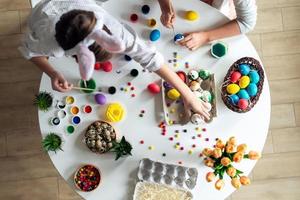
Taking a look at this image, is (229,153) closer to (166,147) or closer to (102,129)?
(166,147)

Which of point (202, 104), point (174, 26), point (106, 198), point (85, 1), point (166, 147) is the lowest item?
point (106, 198)

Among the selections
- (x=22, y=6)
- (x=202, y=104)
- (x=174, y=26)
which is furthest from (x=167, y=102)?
(x=22, y=6)

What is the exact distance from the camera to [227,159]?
102cm

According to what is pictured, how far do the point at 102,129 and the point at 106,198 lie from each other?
20 centimetres

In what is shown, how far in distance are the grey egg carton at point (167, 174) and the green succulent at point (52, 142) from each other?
240mm

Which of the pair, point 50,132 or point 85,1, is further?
point 50,132

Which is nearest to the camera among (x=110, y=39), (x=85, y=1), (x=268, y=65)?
(x=110, y=39)

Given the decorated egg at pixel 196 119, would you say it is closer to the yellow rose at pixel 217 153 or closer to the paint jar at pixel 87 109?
the yellow rose at pixel 217 153

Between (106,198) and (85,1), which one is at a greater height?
(85,1)

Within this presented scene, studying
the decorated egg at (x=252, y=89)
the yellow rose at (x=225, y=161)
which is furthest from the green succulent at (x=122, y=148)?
the decorated egg at (x=252, y=89)

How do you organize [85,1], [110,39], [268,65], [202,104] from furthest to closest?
[268,65]
[202,104]
[85,1]
[110,39]

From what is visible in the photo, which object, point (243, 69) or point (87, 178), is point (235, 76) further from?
point (87, 178)

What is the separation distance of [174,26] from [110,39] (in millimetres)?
373

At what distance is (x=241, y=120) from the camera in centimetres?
114
